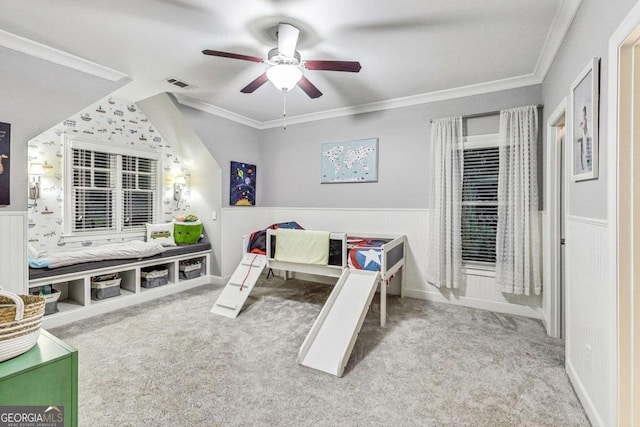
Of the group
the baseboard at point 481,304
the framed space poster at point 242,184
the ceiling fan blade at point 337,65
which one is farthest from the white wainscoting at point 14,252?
the baseboard at point 481,304

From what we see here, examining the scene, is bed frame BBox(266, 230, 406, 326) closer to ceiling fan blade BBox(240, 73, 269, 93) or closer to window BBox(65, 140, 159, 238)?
ceiling fan blade BBox(240, 73, 269, 93)

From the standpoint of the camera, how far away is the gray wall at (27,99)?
2.56 meters

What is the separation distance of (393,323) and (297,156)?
292 cm

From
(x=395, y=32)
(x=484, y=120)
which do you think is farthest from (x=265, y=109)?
(x=484, y=120)

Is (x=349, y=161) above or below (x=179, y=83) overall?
below

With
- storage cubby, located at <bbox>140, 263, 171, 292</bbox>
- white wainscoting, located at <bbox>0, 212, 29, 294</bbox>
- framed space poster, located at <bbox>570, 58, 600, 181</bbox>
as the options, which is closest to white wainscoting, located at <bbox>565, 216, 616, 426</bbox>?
framed space poster, located at <bbox>570, 58, 600, 181</bbox>

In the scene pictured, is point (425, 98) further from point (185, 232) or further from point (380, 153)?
point (185, 232)

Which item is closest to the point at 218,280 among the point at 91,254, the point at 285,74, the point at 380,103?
the point at 91,254

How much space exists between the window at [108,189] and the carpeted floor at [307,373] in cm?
127

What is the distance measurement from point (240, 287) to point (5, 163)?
2342 mm

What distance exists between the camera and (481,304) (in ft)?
11.7

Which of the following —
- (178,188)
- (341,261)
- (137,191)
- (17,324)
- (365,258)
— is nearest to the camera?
(17,324)

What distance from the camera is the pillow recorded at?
4.28 m

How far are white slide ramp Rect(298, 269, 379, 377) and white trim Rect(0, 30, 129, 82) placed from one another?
314cm
